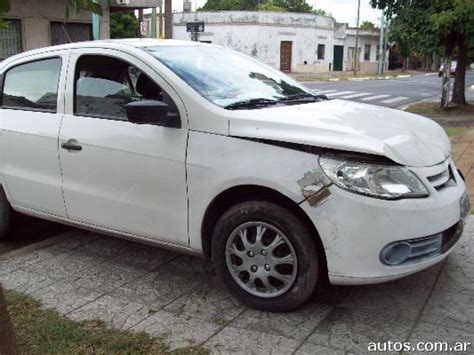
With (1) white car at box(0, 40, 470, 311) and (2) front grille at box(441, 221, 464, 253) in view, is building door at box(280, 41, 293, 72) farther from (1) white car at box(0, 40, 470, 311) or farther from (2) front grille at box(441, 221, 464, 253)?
(2) front grille at box(441, 221, 464, 253)

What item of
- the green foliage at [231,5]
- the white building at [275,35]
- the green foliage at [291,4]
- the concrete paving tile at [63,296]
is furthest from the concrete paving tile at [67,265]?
the green foliage at [291,4]

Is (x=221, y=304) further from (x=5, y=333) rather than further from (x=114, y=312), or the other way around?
(x=5, y=333)

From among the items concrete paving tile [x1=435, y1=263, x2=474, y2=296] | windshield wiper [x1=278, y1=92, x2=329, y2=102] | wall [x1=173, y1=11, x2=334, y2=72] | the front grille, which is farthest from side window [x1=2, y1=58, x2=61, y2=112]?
wall [x1=173, y1=11, x2=334, y2=72]

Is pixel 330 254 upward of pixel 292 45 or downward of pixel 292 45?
downward

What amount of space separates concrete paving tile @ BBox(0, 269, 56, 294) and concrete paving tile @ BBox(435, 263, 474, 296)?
273 cm

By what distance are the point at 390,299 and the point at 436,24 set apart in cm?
1180

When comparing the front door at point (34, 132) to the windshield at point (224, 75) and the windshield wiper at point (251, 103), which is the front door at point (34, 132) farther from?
the windshield wiper at point (251, 103)

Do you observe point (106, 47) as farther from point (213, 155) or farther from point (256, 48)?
point (256, 48)

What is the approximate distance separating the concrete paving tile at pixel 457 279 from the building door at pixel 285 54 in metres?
47.8

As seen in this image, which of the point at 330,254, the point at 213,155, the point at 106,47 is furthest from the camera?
the point at 106,47

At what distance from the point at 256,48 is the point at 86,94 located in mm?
45933

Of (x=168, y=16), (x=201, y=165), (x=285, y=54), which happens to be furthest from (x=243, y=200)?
(x=285, y=54)

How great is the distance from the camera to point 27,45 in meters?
15.7

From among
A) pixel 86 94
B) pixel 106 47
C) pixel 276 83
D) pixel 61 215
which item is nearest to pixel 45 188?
pixel 61 215
